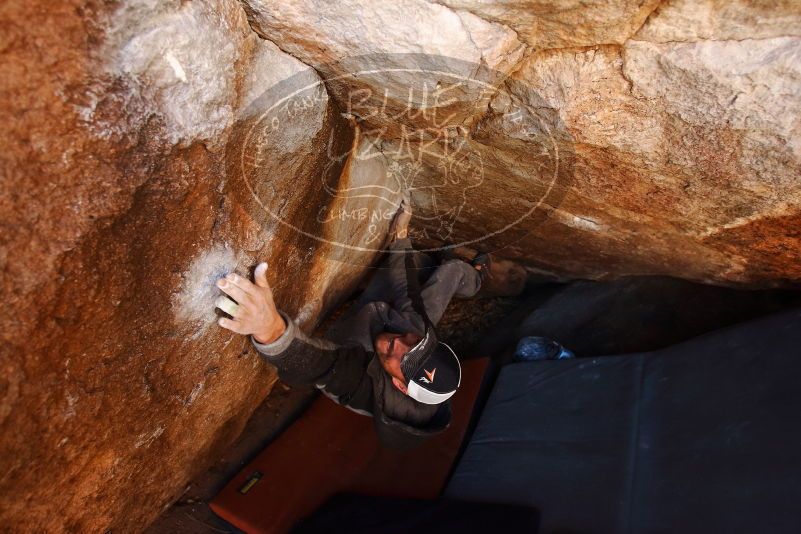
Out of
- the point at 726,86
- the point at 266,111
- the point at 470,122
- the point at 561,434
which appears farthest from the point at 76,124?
the point at 561,434

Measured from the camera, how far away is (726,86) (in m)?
1.24

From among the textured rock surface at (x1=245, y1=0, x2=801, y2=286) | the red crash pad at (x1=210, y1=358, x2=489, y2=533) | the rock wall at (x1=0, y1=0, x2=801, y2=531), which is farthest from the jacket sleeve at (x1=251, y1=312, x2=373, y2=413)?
the textured rock surface at (x1=245, y1=0, x2=801, y2=286)

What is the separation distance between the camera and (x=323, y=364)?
192 centimetres

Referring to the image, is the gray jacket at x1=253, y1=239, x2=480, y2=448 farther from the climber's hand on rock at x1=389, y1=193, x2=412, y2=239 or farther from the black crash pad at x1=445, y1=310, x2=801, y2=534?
the black crash pad at x1=445, y1=310, x2=801, y2=534

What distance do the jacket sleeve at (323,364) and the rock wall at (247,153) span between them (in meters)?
0.15

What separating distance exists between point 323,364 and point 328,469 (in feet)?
2.28

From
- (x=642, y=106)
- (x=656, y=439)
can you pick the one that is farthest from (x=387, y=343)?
(x=642, y=106)

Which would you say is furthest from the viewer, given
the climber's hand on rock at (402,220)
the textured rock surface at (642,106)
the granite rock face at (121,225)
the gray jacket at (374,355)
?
the climber's hand on rock at (402,220)

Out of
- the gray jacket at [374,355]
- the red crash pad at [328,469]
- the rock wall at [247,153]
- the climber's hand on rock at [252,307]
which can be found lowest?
the red crash pad at [328,469]

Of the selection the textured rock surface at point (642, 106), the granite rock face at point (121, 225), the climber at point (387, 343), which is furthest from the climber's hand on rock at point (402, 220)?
the granite rock face at point (121, 225)

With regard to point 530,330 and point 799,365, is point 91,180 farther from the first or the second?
point 530,330

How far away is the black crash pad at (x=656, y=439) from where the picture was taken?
1611mm

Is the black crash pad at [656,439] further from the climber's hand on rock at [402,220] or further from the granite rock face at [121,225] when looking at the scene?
the granite rock face at [121,225]

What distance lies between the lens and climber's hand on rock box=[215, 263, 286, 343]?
5.03 feet
